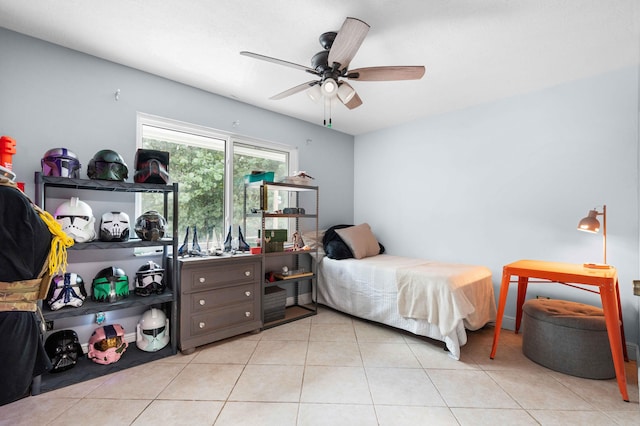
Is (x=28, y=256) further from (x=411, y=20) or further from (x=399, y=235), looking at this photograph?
(x=399, y=235)

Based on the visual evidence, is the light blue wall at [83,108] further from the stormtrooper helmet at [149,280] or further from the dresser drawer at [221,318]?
the dresser drawer at [221,318]

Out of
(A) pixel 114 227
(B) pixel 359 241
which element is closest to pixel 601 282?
(B) pixel 359 241

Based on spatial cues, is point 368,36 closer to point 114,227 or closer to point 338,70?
point 338,70

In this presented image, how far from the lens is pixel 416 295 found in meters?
2.61

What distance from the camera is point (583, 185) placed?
263 centimetres

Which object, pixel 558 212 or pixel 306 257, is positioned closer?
pixel 558 212

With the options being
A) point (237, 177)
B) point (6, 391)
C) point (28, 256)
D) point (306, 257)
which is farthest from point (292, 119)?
point (6, 391)

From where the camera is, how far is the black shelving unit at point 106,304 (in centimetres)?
189

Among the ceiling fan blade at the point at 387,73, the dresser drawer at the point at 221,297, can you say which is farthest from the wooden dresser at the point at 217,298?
the ceiling fan blade at the point at 387,73

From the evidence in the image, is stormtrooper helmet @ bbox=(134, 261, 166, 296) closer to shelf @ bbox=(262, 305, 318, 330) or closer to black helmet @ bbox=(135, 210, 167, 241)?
black helmet @ bbox=(135, 210, 167, 241)

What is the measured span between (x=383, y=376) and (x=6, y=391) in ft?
6.89

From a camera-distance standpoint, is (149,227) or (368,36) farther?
(149,227)

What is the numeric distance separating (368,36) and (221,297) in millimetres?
2499

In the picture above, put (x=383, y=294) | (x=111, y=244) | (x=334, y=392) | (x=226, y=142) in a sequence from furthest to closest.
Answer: (x=226, y=142), (x=383, y=294), (x=111, y=244), (x=334, y=392)
